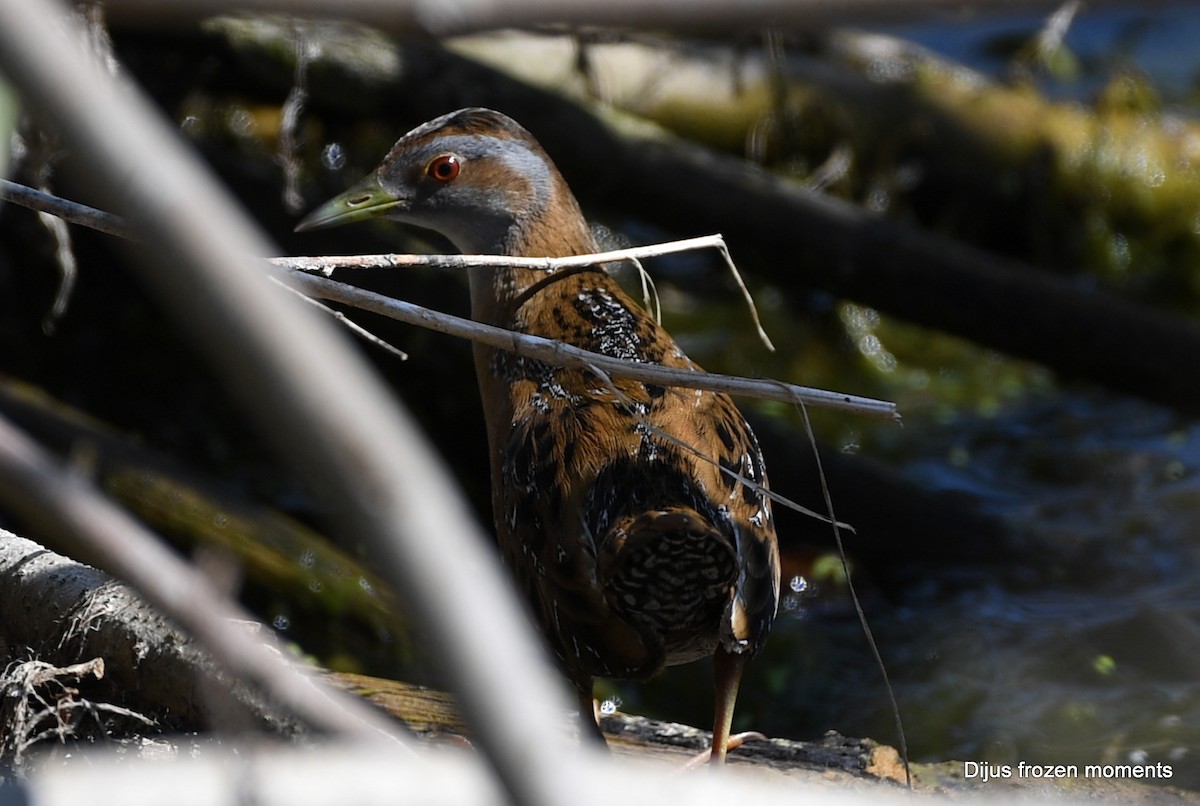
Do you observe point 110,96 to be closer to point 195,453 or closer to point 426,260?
point 426,260

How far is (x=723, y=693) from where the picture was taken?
2877 mm

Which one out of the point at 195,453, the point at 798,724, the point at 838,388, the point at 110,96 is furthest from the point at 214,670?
the point at 838,388

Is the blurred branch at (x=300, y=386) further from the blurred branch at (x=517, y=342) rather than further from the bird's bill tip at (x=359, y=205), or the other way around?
the bird's bill tip at (x=359, y=205)

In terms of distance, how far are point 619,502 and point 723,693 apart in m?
0.52

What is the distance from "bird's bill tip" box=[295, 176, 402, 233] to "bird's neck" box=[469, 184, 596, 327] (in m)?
0.32

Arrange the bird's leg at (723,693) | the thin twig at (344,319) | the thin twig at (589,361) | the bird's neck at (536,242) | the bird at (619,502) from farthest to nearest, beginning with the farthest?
1. the bird's neck at (536,242)
2. the bird's leg at (723,693)
3. the bird at (619,502)
4. the thin twig at (589,361)
5. the thin twig at (344,319)

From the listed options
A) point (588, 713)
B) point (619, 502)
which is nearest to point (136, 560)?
point (619, 502)

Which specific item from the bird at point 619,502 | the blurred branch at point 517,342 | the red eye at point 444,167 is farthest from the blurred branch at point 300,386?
the red eye at point 444,167

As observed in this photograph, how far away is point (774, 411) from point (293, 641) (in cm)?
279

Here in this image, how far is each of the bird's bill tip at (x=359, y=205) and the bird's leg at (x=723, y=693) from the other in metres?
1.63

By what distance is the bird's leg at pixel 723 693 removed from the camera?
9.37 ft

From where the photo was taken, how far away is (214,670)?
2432 millimetres

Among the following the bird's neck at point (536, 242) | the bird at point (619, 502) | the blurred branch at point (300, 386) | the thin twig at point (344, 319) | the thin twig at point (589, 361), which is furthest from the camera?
the bird's neck at point (536, 242)

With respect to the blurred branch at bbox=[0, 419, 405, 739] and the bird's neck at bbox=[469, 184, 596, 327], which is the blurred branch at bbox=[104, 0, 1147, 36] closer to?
the blurred branch at bbox=[0, 419, 405, 739]
